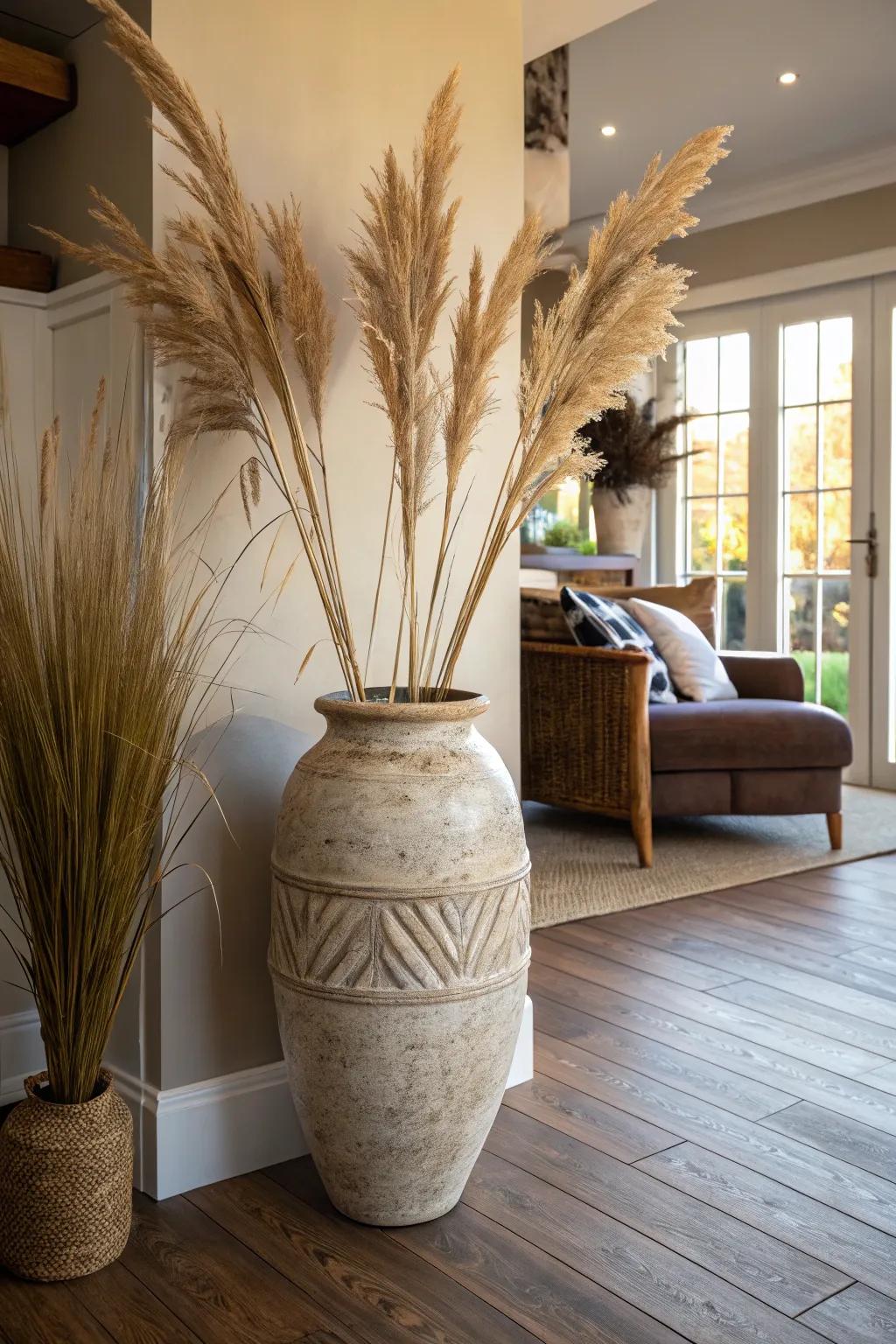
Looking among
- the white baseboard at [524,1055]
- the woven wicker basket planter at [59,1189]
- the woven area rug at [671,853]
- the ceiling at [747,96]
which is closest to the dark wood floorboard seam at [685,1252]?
the white baseboard at [524,1055]

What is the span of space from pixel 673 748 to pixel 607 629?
0.46m

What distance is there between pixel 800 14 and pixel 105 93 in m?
3.11

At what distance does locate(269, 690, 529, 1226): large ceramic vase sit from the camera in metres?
1.63

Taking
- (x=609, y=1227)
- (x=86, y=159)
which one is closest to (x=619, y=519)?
(x=86, y=159)

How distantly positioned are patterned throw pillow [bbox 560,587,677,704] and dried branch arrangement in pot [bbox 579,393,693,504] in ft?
4.62

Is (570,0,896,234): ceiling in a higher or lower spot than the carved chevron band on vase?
higher

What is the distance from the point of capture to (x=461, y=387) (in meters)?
1.74

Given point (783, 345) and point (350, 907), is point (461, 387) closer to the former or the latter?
point (350, 907)

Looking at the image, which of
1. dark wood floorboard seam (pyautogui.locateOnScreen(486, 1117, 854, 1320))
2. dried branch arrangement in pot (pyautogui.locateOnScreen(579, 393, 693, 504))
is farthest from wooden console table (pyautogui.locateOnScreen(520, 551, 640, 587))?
dark wood floorboard seam (pyautogui.locateOnScreen(486, 1117, 854, 1320))

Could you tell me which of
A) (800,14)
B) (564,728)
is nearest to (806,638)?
(564,728)

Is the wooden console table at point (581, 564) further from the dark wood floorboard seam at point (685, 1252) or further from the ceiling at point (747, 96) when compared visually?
the dark wood floorboard seam at point (685, 1252)

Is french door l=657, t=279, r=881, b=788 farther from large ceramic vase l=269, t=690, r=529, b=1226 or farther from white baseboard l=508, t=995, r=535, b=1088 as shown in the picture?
large ceramic vase l=269, t=690, r=529, b=1226

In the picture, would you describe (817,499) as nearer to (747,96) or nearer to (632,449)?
(632,449)

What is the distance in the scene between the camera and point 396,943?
5.33 ft
